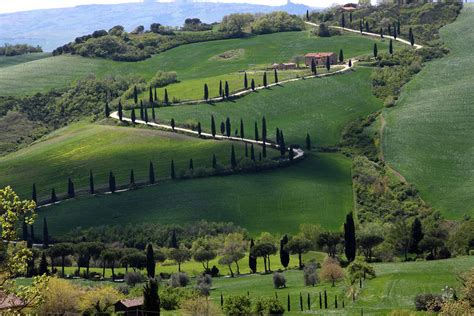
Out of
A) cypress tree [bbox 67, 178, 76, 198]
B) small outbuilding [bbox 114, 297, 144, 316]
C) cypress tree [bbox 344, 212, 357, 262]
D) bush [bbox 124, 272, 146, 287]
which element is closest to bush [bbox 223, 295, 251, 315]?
small outbuilding [bbox 114, 297, 144, 316]

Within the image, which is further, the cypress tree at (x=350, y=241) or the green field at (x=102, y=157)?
the green field at (x=102, y=157)

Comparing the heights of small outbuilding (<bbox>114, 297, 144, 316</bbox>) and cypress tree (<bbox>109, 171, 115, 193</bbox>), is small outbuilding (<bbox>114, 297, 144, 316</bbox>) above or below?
above

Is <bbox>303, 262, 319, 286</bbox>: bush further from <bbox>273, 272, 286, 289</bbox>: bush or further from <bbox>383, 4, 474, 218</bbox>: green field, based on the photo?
<bbox>383, 4, 474, 218</bbox>: green field

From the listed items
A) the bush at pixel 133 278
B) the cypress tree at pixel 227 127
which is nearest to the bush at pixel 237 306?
the bush at pixel 133 278

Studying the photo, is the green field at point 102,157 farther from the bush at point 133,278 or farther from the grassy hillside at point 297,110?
the bush at point 133,278

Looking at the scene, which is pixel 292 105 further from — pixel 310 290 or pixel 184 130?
pixel 310 290

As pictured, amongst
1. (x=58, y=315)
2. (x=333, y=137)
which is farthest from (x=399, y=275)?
(x=333, y=137)
